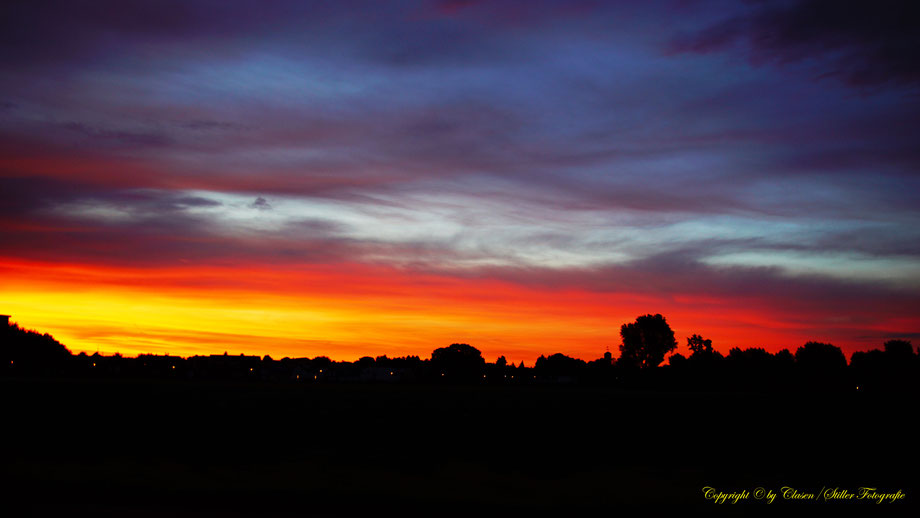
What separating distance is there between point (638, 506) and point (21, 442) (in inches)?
813

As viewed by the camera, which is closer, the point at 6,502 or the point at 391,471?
the point at 6,502

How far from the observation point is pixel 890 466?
2567cm

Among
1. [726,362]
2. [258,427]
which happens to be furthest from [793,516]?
[726,362]

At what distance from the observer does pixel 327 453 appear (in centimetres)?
2631

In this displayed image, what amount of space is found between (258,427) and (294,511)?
18778 millimetres

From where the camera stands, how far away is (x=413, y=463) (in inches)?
976

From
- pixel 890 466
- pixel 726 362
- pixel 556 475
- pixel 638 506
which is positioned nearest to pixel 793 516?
pixel 638 506

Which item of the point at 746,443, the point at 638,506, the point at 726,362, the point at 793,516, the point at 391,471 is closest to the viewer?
the point at 793,516

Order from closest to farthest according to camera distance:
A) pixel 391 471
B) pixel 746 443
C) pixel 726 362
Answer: pixel 391 471, pixel 746 443, pixel 726 362

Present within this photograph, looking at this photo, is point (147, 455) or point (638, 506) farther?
point (147, 455)

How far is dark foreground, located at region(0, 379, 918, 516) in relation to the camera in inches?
707

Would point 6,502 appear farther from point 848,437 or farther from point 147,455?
point 848,437

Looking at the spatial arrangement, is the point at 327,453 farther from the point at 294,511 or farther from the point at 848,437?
the point at 848,437

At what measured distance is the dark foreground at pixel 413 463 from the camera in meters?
18.0
